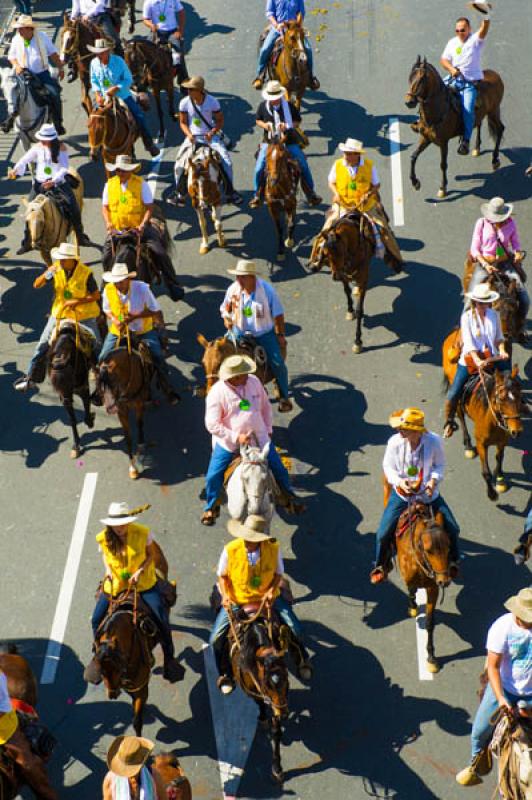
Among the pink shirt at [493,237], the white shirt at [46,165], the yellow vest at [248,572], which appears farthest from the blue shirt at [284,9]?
the yellow vest at [248,572]

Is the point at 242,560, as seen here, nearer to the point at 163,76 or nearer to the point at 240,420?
the point at 240,420

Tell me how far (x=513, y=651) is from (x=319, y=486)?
16.2 feet

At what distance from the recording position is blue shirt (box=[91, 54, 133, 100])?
20.5 meters

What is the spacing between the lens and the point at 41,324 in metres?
18.9

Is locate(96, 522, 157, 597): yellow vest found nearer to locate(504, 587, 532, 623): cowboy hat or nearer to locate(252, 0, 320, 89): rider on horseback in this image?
locate(504, 587, 532, 623): cowboy hat

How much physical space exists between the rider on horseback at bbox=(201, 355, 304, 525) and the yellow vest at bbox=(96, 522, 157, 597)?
2.06 metres

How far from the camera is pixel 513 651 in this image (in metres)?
11.4

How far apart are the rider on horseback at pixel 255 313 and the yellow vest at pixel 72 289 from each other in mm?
1961

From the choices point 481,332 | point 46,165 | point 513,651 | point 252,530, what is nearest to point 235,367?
point 252,530

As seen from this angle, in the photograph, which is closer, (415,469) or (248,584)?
(248,584)

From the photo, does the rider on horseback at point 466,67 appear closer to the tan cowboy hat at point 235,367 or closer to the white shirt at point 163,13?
the white shirt at point 163,13

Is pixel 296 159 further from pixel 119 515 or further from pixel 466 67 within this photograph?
pixel 119 515

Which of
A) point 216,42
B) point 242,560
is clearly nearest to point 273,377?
point 242,560

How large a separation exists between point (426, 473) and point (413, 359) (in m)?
4.56
